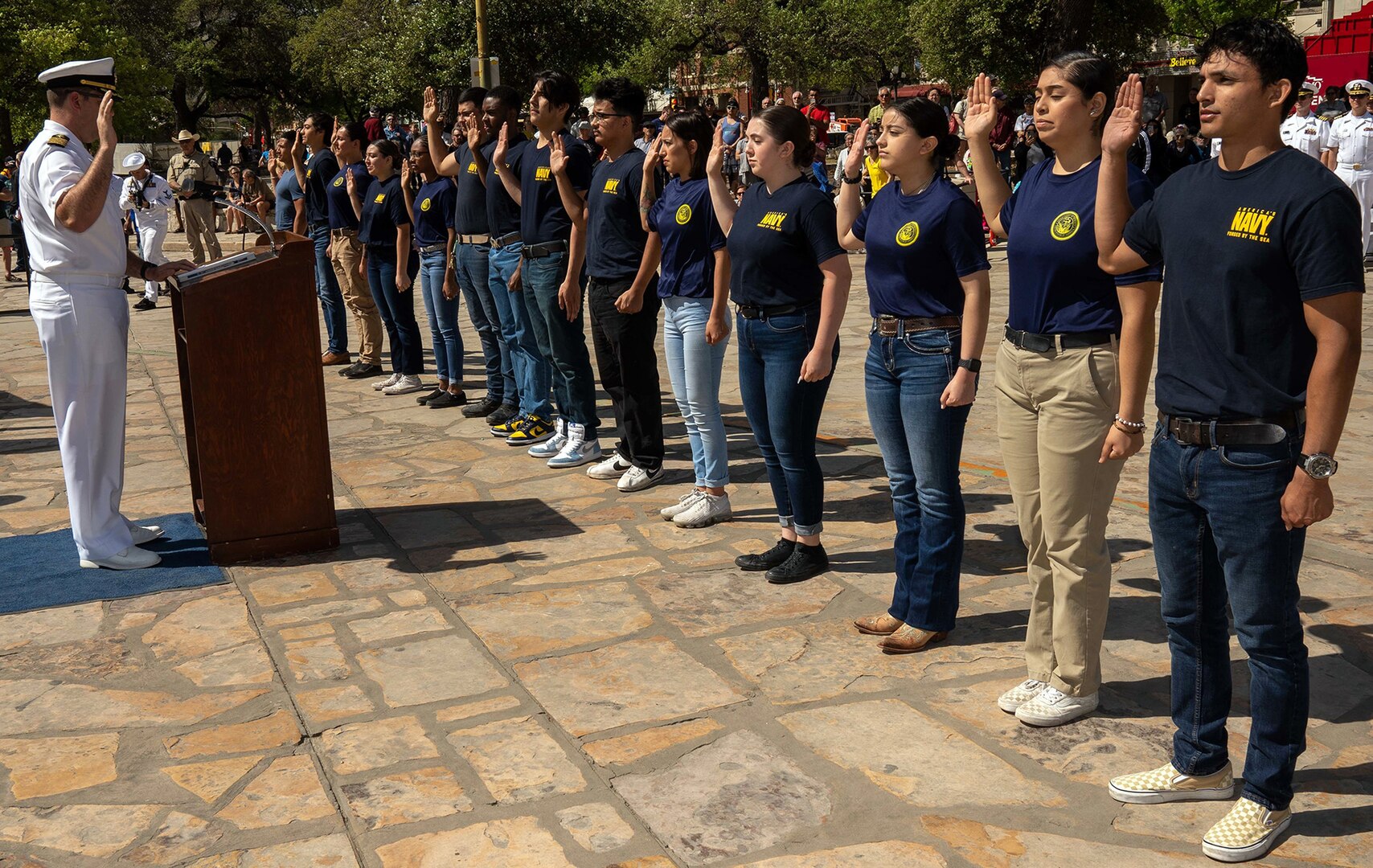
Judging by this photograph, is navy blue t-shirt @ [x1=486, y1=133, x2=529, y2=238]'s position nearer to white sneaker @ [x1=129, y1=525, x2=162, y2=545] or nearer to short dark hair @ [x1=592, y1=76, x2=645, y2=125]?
short dark hair @ [x1=592, y1=76, x2=645, y2=125]

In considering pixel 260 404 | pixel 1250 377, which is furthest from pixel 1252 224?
pixel 260 404

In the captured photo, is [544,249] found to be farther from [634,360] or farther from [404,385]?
[404,385]

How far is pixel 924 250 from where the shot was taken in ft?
14.8

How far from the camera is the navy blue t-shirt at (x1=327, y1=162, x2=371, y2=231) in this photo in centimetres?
1005

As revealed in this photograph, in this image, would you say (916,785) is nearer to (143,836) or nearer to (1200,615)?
(1200,615)

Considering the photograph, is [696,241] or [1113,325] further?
[696,241]

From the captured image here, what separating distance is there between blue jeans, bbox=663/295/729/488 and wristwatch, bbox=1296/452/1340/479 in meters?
3.56

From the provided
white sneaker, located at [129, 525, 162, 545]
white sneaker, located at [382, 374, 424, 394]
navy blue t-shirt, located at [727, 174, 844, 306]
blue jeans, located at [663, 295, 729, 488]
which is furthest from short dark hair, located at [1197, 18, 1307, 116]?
white sneaker, located at [382, 374, 424, 394]

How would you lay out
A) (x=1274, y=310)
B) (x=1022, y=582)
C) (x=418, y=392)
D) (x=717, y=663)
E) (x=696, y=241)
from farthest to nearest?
(x=418, y=392) < (x=696, y=241) < (x=1022, y=582) < (x=717, y=663) < (x=1274, y=310)

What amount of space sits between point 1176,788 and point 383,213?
7.46 m

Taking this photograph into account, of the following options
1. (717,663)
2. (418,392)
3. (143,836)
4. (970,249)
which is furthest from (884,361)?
(418,392)

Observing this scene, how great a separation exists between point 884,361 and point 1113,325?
971mm

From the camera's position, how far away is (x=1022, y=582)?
217 inches

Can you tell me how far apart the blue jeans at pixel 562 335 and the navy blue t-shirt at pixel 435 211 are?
1492mm
